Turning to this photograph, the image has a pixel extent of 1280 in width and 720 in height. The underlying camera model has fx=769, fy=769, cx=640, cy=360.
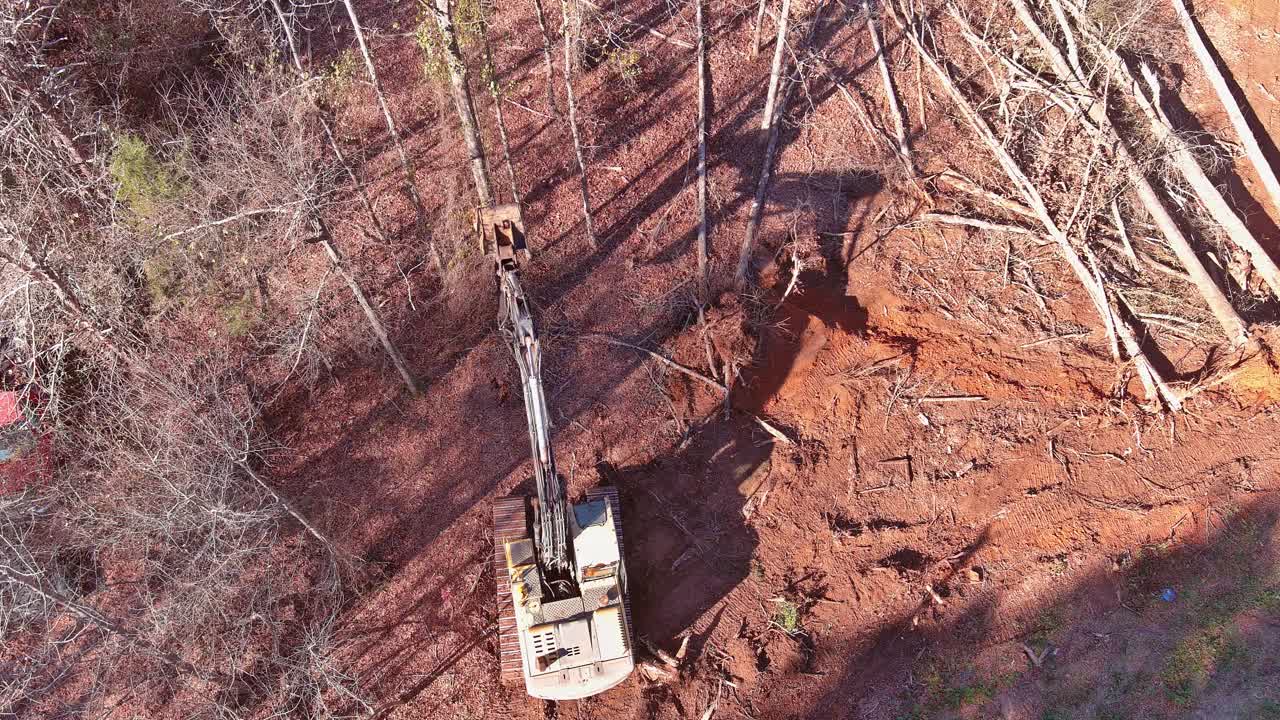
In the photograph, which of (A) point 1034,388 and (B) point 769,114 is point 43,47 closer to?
(B) point 769,114

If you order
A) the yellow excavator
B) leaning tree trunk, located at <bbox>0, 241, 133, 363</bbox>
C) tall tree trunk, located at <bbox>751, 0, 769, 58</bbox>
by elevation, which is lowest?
the yellow excavator

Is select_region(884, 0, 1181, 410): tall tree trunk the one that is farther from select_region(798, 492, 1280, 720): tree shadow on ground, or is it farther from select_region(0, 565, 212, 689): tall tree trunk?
select_region(0, 565, 212, 689): tall tree trunk

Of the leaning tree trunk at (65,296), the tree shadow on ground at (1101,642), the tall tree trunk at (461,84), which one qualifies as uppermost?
the tall tree trunk at (461,84)

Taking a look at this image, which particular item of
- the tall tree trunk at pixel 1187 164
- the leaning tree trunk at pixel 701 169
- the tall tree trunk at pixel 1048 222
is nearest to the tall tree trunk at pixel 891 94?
the tall tree trunk at pixel 1048 222

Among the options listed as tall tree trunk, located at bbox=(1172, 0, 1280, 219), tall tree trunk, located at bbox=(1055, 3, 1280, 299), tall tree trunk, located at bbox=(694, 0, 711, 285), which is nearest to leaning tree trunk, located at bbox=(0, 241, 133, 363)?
tall tree trunk, located at bbox=(694, 0, 711, 285)

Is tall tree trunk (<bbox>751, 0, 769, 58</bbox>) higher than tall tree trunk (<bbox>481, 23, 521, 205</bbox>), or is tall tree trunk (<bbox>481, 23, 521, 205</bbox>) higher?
tall tree trunk (<bbox>751, 0, 769, 58</bbox>)

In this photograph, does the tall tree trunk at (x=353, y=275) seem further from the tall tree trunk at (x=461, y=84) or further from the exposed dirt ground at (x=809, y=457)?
the tall tree trunk at (x=461, y=84)

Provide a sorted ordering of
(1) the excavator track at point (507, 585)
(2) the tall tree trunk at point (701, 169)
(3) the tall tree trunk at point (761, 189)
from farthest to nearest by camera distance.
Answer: (3) the tall tree trunk at point (761, 189)
(2) the tall tree trunk at point (701, 169)
(1) the excavator track at point (507, 585)
